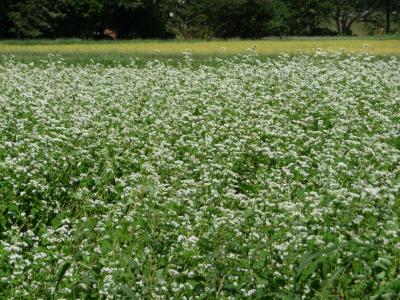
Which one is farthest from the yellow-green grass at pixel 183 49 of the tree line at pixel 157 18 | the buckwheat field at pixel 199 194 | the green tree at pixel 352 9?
the green tree at pixel 352 9

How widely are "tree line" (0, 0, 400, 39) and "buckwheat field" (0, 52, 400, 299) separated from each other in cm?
3830

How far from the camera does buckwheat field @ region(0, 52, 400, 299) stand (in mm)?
4566

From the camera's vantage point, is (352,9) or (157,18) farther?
(352,9)

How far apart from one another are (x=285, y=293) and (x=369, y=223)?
125 centimetres

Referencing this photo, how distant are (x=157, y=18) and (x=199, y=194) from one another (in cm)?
5732

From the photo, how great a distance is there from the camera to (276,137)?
31.9 feet

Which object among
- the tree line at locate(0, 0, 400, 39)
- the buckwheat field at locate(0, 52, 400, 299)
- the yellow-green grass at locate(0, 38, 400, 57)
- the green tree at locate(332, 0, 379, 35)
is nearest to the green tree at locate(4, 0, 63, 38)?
the tree line at locate(0, 0, 400, 39)

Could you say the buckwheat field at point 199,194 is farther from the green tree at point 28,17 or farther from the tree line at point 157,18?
the tree line at point 157,18

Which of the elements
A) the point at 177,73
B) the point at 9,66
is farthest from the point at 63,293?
the point at 9,66

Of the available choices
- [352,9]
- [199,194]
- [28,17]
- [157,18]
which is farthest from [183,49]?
[352,9]

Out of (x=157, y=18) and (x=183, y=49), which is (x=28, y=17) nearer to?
(x=157, y=18)

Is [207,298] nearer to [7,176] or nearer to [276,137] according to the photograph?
[7,176]

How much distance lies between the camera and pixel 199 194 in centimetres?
651

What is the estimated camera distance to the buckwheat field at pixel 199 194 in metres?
4.57
